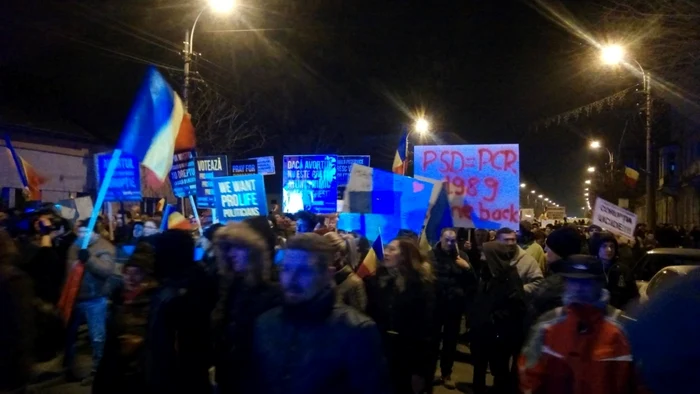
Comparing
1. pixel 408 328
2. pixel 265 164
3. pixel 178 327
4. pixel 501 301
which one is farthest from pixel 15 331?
pixel 265 164

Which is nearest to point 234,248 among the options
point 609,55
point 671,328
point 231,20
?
point 671,328

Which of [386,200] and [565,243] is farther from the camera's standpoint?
[386,200]

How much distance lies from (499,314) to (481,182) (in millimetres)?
2101

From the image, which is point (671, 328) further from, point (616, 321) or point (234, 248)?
point (234, 248)

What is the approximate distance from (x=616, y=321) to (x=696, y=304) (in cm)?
122

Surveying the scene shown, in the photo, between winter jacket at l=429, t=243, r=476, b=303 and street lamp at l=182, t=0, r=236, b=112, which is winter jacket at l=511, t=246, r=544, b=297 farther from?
street lamp at l=182, t=0, r=236, b=112

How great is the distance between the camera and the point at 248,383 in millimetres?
3611

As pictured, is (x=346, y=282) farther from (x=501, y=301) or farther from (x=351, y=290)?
(x=501, y=301)

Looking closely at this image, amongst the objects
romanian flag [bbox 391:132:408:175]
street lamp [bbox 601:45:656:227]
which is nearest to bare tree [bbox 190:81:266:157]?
romanian flag [bbox 391:132:408:175]

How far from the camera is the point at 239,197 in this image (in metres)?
9.68

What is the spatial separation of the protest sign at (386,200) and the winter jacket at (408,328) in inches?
81.8

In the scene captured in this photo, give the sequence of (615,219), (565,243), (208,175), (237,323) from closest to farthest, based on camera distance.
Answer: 1. (237,323)
2. (565,243)
3. (208,175)
4. (615,219)

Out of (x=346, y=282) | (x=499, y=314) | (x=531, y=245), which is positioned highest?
(x=531, y=245)

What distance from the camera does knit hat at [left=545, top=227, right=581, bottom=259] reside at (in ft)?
22.4
